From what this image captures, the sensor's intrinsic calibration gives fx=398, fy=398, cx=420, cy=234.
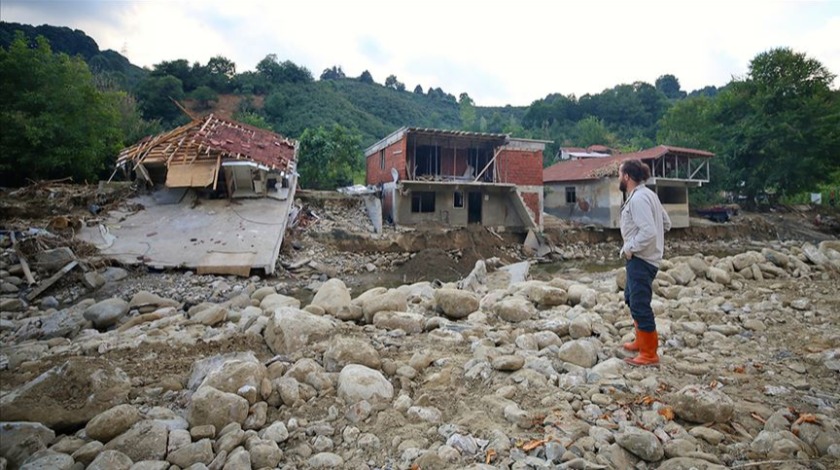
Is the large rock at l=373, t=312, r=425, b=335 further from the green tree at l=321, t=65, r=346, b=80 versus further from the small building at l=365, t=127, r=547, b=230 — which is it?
the green tree at l=321, t=65, r=346, b=80

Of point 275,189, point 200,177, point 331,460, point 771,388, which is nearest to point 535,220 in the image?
point 275,189

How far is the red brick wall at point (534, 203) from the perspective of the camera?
19.2 m

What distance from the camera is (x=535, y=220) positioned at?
1936cm

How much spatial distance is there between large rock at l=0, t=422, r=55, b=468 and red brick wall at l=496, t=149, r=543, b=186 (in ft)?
58.9

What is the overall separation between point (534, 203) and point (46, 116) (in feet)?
61.7

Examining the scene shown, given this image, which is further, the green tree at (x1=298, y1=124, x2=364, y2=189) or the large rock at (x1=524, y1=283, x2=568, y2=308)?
the green tree at (x1=298, y1=124, x2=364, y2=189)

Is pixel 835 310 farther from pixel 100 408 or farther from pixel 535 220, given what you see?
pixel 535 220

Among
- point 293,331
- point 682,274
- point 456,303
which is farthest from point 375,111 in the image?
point 293,331

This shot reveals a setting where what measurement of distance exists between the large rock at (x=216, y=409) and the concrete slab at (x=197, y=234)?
8295 millimetres

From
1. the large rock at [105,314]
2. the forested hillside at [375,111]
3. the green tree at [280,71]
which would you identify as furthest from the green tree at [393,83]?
the large rock at [105,314]

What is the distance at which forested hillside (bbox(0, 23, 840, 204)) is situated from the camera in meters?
13.2

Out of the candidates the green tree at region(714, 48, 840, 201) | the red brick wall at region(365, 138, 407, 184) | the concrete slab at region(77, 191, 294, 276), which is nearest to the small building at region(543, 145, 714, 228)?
the green tree at region(714, 48, 840, 201)

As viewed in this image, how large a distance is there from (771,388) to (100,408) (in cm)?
482

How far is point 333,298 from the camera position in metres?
5.40
